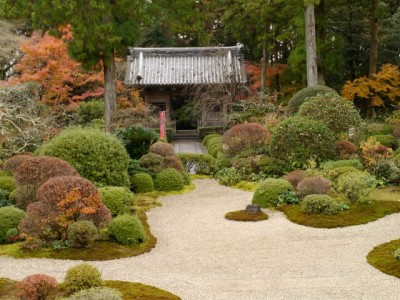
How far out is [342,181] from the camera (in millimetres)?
12180

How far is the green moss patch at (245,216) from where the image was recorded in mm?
11758

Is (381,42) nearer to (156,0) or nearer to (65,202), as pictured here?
(156,0)

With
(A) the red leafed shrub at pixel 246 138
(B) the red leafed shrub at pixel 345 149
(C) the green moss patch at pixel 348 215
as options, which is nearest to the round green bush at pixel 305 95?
(A) the red leafed shrub at pixel 246 138

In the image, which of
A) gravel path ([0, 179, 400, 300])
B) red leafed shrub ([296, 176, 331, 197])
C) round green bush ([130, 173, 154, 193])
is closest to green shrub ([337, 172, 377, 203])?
red leafed shrub ([296, 176, 331, 197])

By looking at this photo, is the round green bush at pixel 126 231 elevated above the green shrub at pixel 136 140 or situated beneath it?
situated beneath

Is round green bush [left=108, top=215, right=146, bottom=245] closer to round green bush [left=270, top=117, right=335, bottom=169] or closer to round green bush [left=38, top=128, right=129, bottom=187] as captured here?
round green bush [left=38, top=128, right=129, bottom=187]

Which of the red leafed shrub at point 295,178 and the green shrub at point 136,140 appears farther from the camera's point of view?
the green shrub at point 136,140

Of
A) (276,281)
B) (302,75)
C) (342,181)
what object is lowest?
(276,281)

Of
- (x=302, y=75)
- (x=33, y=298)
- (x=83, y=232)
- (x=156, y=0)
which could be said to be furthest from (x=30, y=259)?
(x=302, y=75)

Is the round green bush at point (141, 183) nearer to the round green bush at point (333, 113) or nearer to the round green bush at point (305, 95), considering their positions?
the round green bush at point (333, 113)

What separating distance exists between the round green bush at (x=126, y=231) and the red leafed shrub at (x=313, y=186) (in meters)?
4.25

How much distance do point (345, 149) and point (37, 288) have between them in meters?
11.5

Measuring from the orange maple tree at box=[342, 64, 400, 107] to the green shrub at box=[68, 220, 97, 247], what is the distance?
60.5 feet

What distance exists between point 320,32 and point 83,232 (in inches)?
806
